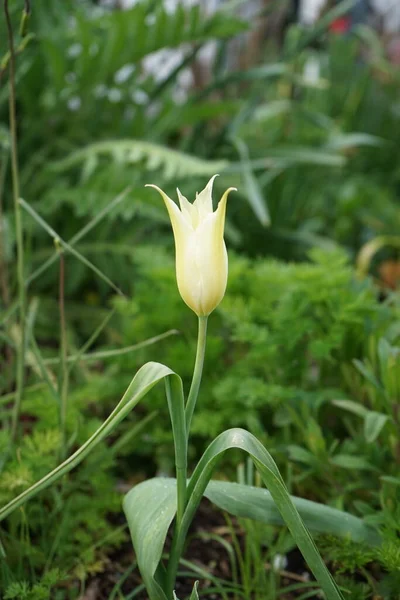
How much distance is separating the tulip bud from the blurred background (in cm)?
19

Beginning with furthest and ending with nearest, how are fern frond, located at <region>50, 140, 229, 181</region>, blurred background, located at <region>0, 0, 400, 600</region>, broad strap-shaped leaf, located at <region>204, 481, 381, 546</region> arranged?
1. fern frond, located at <region>50, 140, 229, 181</region>
2. blurred background, located at <region>0, 0, 400, 600</region>
3. broad strap-shaped leaf, located at <region>204, 481, 381, 546</region>

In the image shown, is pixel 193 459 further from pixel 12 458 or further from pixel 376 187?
pixel 376 187

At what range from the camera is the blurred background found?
864mm

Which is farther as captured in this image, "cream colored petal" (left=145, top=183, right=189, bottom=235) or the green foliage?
the green foliage

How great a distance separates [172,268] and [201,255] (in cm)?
60

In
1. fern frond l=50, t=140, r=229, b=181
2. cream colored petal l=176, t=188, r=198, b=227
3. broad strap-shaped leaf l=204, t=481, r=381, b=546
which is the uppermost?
cream colored petal l=176, t=188, r=198, b=227

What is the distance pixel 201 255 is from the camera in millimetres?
570

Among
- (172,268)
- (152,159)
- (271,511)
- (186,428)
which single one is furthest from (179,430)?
(152,159)

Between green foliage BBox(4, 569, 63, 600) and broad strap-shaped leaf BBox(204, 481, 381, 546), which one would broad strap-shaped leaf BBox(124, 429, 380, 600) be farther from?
green foliage BBox(4, 569, 63, 600)

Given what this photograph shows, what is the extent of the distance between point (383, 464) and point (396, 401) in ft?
0.30

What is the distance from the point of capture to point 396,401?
2.86 ft

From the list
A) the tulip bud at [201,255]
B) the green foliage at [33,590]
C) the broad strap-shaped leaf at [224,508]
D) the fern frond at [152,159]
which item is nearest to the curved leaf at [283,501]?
the broad strap-shaped leaf at [224,508]

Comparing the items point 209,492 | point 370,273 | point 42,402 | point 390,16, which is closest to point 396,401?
point 209,492

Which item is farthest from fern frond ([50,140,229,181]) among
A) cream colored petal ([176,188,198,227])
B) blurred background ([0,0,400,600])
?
cream colored petal ([176,188,198,227])
